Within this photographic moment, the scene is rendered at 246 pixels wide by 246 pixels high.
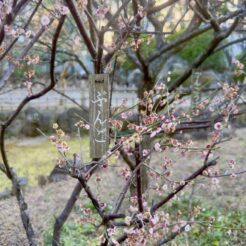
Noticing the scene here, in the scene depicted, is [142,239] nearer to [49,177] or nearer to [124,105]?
[124,105]

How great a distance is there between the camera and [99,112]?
2213 mm

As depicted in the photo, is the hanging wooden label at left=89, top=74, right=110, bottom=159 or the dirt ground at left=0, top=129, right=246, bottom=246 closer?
the hanging wooden label at left=89, top=74, right=110, bottom=159

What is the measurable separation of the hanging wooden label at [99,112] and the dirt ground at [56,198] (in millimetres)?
1895

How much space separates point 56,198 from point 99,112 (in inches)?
155

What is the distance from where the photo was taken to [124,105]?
10.5ft

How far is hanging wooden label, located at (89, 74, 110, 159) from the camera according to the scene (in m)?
2.22

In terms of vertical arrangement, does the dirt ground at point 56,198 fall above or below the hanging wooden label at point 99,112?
below

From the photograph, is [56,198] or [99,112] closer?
[99,112]

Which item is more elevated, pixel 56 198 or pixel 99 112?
pixel 99 112

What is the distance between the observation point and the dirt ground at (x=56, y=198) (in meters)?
4.55

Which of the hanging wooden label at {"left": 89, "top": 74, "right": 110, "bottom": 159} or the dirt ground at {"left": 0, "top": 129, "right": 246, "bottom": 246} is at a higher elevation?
the hanging wooden label at {"left": 89, "top": 74, "right": 110, "bottom": 159}

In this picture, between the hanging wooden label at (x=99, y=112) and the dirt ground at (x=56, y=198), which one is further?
the dirt ground at (x=56, y=198)

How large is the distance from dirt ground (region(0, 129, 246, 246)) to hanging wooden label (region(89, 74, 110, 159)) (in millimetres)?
1895

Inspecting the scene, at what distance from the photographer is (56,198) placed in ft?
19.4
